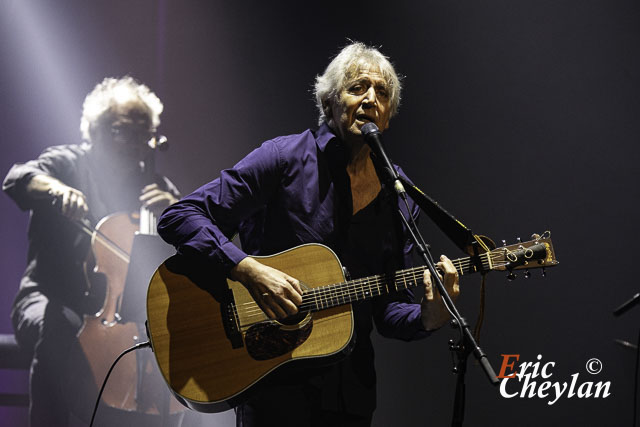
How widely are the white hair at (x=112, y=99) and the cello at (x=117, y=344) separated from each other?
0.74 meters

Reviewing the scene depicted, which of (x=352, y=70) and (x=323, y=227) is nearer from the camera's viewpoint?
(x=323, y=227)

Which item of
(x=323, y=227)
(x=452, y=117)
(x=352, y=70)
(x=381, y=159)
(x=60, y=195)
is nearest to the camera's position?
(x=381, y=159)

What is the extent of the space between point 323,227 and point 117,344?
189 centimetres

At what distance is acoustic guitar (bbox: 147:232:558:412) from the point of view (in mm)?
2031

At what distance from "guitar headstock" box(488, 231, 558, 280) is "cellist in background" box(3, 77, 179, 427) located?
7.89 feet

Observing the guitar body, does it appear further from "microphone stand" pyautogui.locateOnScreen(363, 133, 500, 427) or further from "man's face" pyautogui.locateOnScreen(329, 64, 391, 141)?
"man's face" pyautogui.locateOnScreen(329, 64, 391, 141)

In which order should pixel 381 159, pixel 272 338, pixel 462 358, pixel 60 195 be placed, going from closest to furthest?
pixel 462 358 → pixel 381 159 → pixel 272 338 → pixel 60 195

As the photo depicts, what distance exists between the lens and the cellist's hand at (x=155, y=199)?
3.69 meters

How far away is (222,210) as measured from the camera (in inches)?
85.7

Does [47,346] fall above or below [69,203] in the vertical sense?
below

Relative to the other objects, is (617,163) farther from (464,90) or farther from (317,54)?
(317,54)

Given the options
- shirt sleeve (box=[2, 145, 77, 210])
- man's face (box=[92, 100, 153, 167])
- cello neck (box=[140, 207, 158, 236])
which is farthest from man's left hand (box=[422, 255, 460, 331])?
shirt sleeve (box=[2, 145, 77, 210])

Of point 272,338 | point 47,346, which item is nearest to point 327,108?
point 272,338

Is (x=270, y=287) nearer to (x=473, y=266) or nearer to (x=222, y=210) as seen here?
(x=222, y=210)
